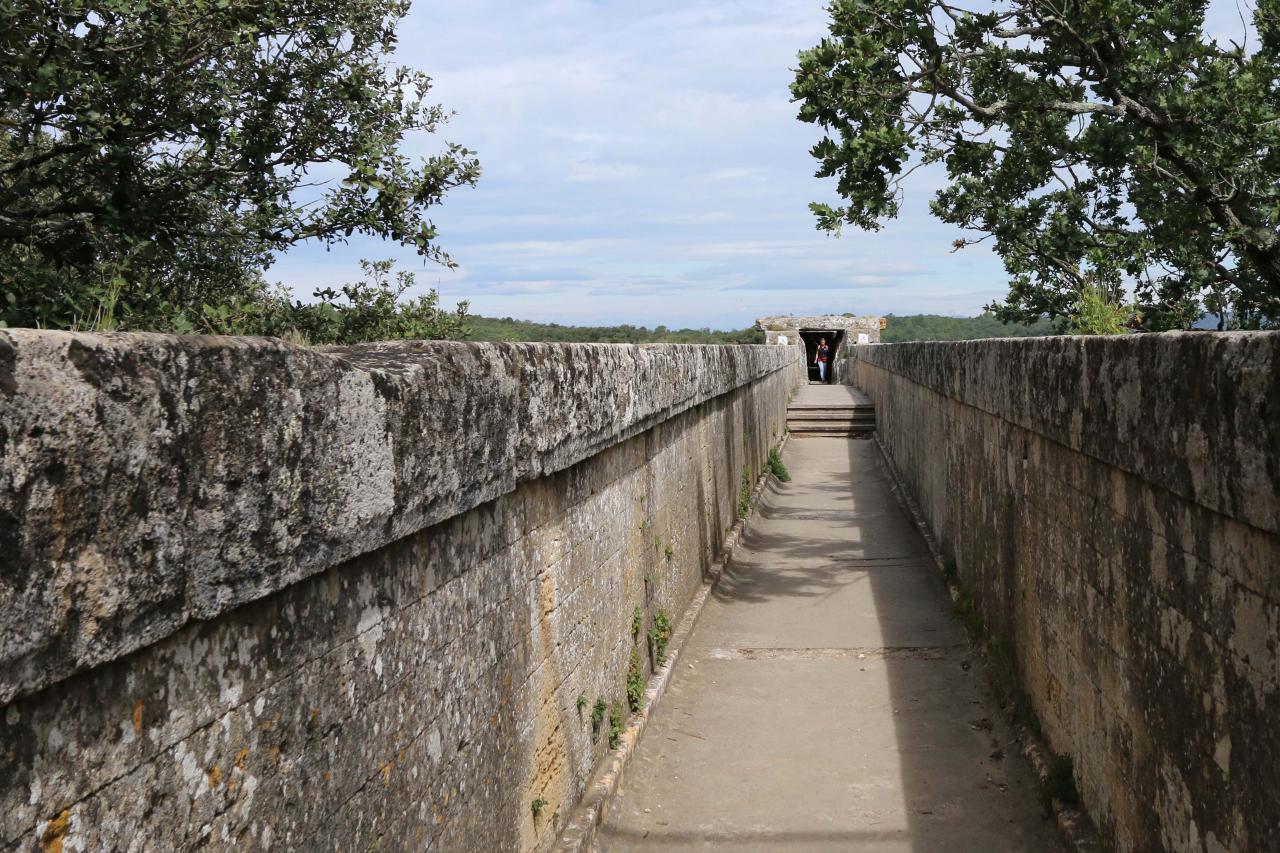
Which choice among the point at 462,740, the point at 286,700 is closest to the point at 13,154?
the point at 462,740

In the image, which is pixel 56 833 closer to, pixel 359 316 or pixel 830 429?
pixel 359 316

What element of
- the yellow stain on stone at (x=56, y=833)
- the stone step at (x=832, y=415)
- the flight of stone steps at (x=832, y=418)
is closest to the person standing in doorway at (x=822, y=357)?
the flight of stone steps at (x=832, y=418)

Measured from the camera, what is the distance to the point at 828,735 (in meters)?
5.55

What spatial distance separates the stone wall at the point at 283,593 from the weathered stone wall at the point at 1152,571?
187cm

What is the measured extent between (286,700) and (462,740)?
0.97 metres

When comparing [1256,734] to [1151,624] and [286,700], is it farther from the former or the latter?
[286,700]

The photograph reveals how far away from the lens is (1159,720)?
3.18 m

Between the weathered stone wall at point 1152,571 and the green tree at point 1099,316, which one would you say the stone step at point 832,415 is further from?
the weathered stone wall at point 1152,571

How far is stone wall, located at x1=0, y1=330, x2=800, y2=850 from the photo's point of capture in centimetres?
141

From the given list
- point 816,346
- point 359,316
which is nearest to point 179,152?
point 359,316

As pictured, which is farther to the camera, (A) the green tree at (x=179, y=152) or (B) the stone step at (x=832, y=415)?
(B) the stone step at (x=832, y=415)

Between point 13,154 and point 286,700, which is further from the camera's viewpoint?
point 13,154

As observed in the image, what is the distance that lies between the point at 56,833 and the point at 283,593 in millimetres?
643

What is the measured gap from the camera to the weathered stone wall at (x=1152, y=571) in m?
2.46
